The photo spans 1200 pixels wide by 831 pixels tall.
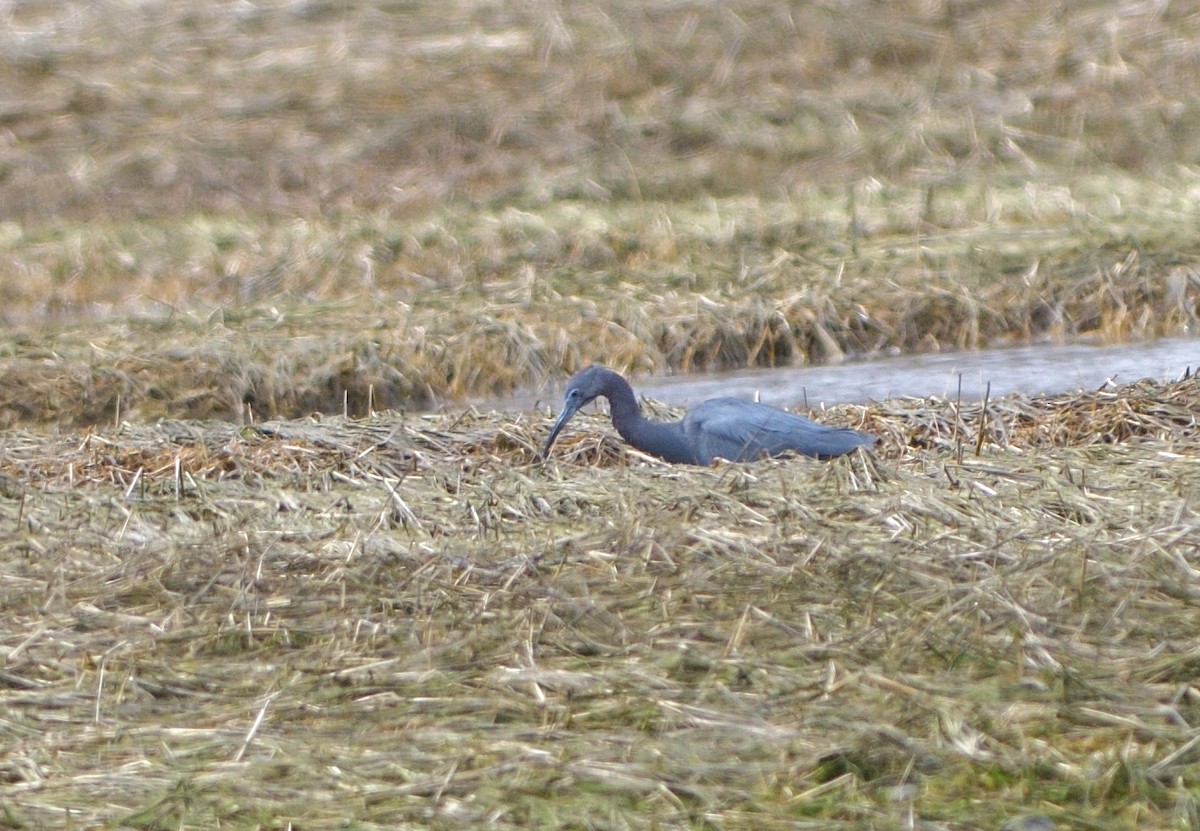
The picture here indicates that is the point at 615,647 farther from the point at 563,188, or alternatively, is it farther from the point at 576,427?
the point at 563,188

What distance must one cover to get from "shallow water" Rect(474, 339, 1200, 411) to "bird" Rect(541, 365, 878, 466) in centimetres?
143

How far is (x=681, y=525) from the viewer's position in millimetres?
5922

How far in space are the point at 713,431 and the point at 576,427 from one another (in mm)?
949

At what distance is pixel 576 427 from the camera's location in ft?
28.3

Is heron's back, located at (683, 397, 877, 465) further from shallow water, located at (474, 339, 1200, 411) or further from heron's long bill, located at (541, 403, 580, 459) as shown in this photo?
shallow water, located at (474, 339, 1200, 411)

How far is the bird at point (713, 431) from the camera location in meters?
7.63

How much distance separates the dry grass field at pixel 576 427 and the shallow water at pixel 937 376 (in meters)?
0.32

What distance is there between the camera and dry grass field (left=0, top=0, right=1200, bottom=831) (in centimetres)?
445

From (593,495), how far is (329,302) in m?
5.72

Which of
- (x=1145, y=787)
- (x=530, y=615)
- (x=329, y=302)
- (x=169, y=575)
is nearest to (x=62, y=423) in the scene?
(x=329, y=302)

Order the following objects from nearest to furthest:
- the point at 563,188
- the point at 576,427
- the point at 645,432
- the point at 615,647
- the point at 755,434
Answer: the point at 615,647 → the point at 755,434 → the point at 645,432 → the point at 576,427 → the point at 563,188

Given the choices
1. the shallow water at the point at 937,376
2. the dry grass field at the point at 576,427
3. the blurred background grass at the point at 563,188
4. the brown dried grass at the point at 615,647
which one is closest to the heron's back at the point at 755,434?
the dry grass field at the point at 576,427

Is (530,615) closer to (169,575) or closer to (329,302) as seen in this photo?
(169,575)

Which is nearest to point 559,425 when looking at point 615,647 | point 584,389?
→ point 584,389
